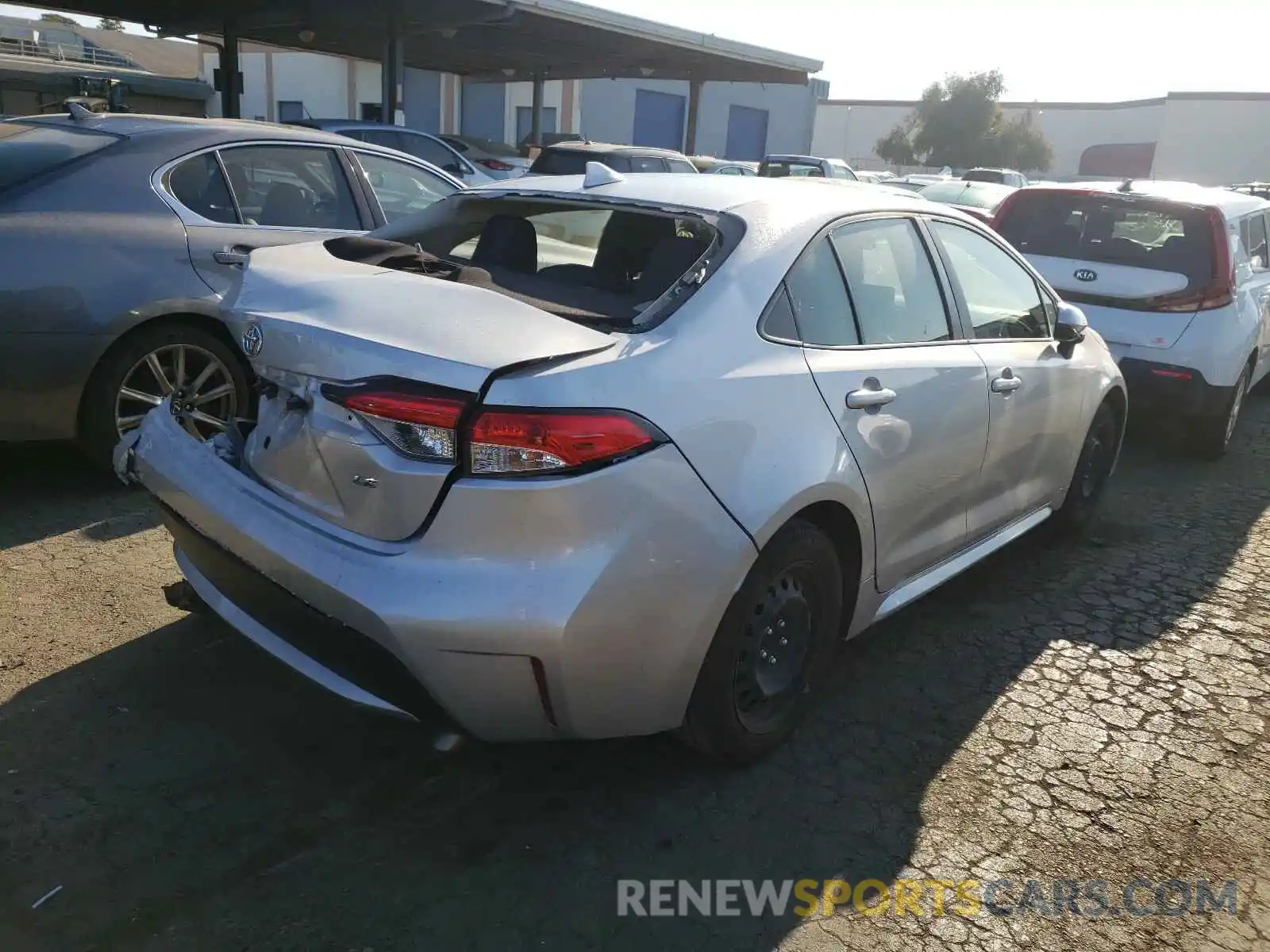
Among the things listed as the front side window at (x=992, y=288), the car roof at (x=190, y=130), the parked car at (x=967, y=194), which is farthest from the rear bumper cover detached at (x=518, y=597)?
the parked car at (x=967, y=194)

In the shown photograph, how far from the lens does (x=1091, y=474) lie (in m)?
5.11

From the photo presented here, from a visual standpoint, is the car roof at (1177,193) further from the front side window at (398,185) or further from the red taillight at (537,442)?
the red taillight at (537,442)

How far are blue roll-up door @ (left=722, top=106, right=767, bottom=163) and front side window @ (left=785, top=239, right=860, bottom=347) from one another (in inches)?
1450

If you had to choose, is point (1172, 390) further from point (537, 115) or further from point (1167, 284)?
point (537, 115)

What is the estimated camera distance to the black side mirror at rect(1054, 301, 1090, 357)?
4.35 metres

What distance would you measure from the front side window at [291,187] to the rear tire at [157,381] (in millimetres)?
716

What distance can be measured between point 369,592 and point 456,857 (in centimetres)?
73

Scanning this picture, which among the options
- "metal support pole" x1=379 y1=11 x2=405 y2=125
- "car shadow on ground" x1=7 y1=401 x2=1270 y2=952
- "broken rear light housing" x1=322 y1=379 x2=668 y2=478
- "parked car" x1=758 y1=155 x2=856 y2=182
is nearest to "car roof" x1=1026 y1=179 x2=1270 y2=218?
"car shadow on ground" x1=7 y1=401 x2=1270 y2=952

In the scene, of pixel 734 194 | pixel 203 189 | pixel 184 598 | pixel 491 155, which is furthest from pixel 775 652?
pixel 491 155

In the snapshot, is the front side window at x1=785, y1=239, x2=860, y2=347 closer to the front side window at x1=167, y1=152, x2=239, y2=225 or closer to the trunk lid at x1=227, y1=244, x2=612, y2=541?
the trunk lid at x1=227, y1=244, x2=612, y2=541

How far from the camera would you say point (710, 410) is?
8.52 ft

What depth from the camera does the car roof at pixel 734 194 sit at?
316 centimetres

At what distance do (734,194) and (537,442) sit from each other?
51.2 inches

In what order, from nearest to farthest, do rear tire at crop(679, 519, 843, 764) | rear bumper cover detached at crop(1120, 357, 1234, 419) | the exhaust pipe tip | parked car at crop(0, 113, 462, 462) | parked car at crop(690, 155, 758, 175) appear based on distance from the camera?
rear tire at crop(679, 519, 843, 764) < the exhaust pipe tip < parked car at crop(0, 113, 462, 462) < rear bumper cover detached at crop(1120, 357, 1234, 419) < parked car at crop(690, 155, 758, 175)
